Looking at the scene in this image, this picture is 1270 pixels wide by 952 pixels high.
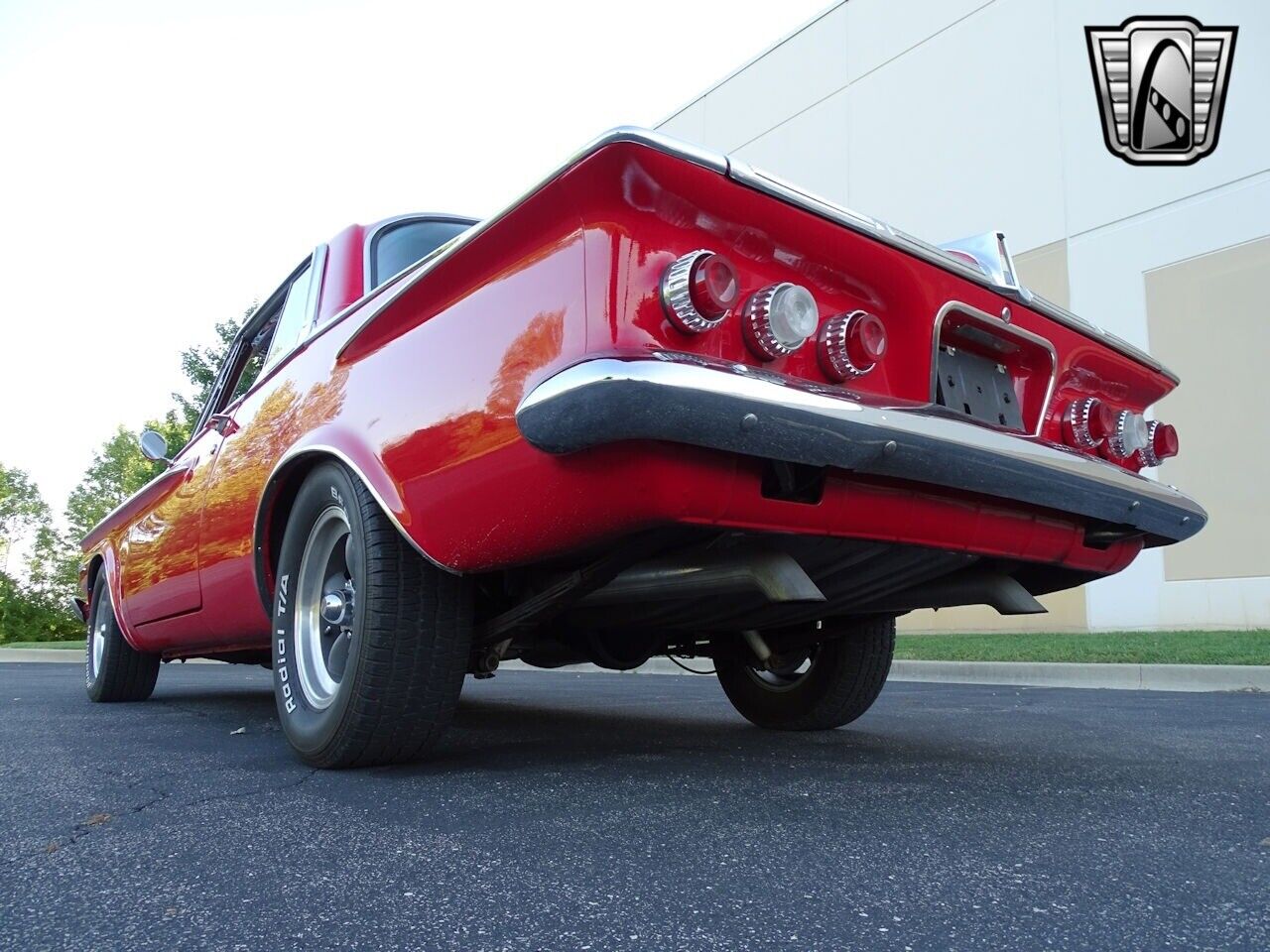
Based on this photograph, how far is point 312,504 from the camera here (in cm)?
264

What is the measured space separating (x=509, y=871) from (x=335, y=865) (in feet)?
0.92

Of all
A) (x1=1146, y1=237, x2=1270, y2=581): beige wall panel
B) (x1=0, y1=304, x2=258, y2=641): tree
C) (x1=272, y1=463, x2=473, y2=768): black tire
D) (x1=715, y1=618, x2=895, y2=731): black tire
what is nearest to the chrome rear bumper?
(x1=272, y1=463, x2=473, y2=768): black tire

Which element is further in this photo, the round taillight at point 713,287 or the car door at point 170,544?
the car door at point 170,544

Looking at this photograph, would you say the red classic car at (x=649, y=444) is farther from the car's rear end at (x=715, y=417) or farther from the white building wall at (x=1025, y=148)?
the white building wall at (x=1025, y=148)

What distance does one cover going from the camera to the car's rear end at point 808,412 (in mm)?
1725

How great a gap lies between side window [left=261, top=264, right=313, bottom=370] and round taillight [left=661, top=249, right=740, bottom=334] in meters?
1.73

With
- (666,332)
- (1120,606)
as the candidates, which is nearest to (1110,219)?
(1120,606)

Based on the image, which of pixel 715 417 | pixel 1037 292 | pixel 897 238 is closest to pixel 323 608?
pixel 715 417

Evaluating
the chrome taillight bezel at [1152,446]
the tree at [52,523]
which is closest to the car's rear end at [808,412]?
the chrome taillight bezel at [1152,446]

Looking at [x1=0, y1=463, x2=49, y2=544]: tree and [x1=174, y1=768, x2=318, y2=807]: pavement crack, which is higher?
[x1=0, y1=463, x2=49, y2=544]: tree

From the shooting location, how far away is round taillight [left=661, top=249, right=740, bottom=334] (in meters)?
1.77

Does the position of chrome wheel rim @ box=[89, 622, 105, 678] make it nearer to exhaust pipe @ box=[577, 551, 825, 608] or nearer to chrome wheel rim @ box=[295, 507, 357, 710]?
chrome wheel rim @ box=[295, 507, 357, 710]

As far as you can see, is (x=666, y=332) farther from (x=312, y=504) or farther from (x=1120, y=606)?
(x=1120, y=606)

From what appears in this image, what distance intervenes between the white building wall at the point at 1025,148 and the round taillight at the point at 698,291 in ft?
36.4
